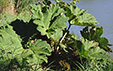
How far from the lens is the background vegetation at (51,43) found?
66.1 inches

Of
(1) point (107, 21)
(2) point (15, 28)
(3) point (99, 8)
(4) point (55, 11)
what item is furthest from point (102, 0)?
A: (2) point (15, 28)

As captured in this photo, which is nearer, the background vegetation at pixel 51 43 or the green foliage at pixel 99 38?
the background vegetation at pixel 51 43

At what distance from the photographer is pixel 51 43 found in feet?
6.75

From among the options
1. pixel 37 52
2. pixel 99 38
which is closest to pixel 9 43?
pixel 37 52

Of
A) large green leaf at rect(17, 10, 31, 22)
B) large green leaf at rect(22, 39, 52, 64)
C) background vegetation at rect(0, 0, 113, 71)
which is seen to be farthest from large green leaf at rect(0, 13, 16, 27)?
large green leaf at rect(22, 39, 52, 64)

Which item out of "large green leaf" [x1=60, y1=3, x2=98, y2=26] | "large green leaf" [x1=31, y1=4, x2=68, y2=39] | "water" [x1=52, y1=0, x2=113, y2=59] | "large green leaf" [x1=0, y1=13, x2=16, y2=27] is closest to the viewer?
"large green leaf" [x1=31, y1=4, x2=68, y2=39]

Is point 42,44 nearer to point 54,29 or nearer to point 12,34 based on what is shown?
point 54,29

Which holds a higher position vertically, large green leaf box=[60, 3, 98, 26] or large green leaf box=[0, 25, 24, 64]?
large green leaf box=[60, 3, 98, 26]

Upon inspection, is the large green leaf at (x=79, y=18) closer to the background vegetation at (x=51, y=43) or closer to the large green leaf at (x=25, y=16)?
the background vegetation at (x=51, y=43)

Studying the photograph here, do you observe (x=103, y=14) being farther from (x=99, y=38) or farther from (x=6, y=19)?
(x=6, y=19)

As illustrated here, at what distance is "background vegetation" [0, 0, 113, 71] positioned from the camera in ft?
5.51

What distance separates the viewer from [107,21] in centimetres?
429

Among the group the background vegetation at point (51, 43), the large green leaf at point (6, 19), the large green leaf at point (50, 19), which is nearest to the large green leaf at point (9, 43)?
the background vegetation at point (51, 43)

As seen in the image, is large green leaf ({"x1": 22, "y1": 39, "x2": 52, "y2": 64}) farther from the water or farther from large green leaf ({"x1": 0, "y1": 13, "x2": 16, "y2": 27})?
the water
